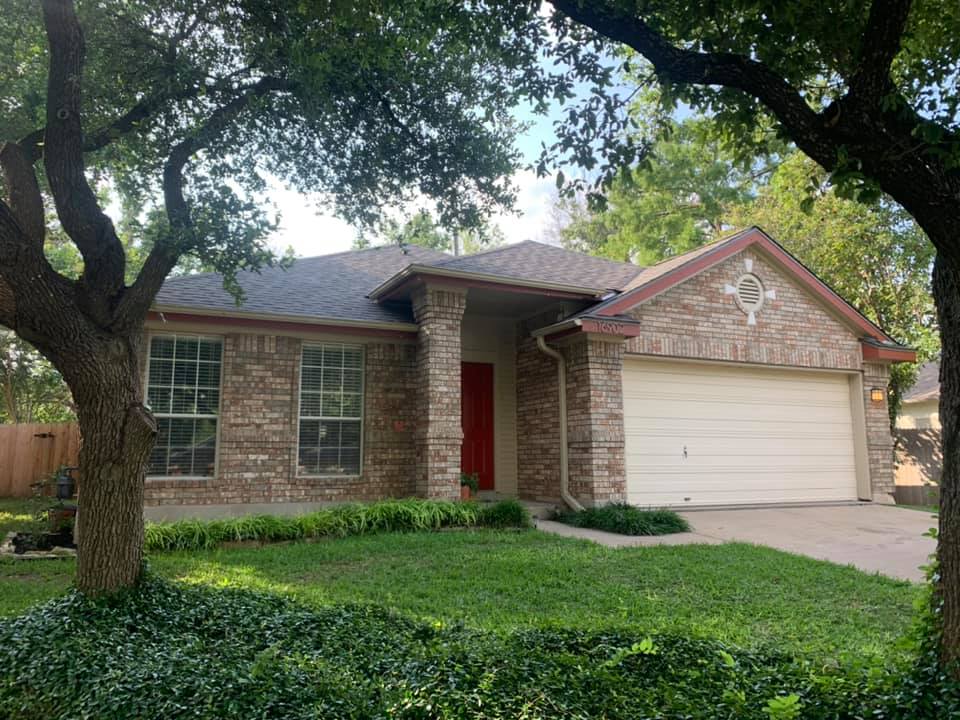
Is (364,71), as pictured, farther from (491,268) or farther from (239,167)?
(491,268)

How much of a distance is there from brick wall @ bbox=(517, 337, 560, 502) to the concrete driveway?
2.44m

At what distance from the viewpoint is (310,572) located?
6.55 m

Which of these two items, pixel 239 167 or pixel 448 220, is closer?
pixel 239 167

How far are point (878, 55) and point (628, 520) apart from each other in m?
7.02

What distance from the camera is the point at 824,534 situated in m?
9.15

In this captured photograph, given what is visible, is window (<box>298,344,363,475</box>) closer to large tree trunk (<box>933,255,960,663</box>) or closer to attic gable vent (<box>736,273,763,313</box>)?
attic gable vent (<box>736,273,763,313</box>)

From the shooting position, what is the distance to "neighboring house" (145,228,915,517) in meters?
9.69

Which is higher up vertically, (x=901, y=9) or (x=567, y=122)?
(x=567, y=122)

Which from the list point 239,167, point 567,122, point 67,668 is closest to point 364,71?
point 239,167

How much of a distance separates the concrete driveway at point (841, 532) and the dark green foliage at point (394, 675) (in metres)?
4.19

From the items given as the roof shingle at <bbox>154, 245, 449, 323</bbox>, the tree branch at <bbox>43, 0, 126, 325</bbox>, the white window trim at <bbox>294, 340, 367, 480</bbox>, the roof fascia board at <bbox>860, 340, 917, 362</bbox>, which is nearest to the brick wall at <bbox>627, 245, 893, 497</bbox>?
the roof fascia board at <bbox>860, 340, 917, 362</bbox>

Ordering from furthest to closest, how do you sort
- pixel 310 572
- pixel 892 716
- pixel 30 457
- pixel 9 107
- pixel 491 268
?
pixel 30 457 → pixel 491 268 → pixel 9 107 → pixel 310 572 → pixel 892 716

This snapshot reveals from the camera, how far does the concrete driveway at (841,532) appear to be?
24.5ft

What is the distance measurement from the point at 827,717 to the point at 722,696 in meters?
0.46
